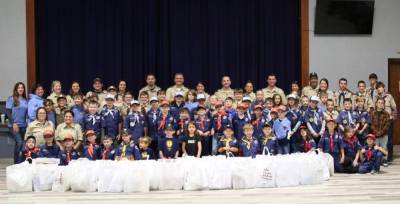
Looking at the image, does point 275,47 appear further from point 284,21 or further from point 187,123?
point 187,123

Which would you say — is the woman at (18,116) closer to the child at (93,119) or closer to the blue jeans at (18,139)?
the blue jeans at (18,139)

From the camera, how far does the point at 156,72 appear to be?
12.8 metres

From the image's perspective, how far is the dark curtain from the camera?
12477mm

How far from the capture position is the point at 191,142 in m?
9.75

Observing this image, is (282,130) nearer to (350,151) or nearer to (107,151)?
(350,151)

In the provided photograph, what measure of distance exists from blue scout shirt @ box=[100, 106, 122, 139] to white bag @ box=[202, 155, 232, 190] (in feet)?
8.19

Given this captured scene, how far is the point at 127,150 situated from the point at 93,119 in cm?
120

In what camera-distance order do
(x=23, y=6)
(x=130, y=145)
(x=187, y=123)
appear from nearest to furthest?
(x=130, y=145) → (x=187, y=123) → (x=23, y=6)

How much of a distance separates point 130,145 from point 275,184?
8.04 feet

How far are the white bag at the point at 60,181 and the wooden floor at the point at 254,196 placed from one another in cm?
13

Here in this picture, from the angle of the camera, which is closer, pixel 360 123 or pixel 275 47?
pixel 360 123

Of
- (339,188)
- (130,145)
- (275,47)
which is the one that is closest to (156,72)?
(275,47)

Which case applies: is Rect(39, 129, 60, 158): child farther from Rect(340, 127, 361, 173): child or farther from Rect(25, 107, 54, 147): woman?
Rect(340, 127, 361, 173): child

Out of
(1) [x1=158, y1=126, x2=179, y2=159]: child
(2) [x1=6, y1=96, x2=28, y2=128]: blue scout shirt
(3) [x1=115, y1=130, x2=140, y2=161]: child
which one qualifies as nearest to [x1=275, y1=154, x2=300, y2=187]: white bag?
(1) [x1=158, y1=126, x2=179, y2=159]: child
